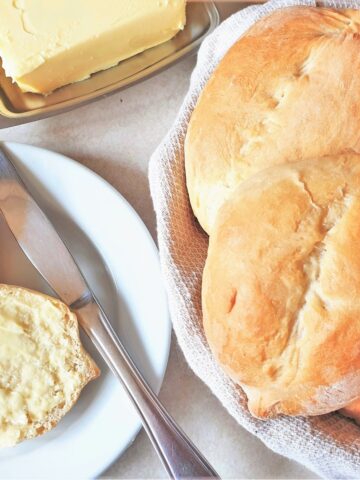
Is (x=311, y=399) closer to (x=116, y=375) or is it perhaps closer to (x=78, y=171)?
(x=116, y=375)

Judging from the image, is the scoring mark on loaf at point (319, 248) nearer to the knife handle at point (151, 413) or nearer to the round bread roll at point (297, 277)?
the round bread roll at point (297, 277)

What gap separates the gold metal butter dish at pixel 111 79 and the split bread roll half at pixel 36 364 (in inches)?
9.5

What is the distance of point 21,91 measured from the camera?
2.67 ft

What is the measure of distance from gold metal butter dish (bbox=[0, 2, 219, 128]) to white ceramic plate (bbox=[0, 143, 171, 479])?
0.17 feet

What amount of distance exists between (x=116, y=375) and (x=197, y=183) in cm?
28

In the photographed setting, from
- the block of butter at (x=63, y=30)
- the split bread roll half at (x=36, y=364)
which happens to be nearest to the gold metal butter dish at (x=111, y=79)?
the block of butter at (x=63, y=30)

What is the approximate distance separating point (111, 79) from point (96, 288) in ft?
0.96

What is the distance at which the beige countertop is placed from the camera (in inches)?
30.7

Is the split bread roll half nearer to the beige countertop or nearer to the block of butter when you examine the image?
the beige countertop

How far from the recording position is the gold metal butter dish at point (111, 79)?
79 centimetres

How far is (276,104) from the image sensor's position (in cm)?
58

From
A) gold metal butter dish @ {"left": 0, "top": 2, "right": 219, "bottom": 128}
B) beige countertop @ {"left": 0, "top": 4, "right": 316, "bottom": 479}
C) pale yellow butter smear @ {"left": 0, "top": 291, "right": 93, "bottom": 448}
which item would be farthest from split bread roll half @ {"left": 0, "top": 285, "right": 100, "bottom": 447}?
gold metal butter dish @ {"left": 0, "top": 2, "right": 219, "bottom": 128}

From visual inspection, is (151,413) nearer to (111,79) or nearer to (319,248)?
(319,248)

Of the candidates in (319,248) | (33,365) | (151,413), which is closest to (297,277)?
(319,248)
